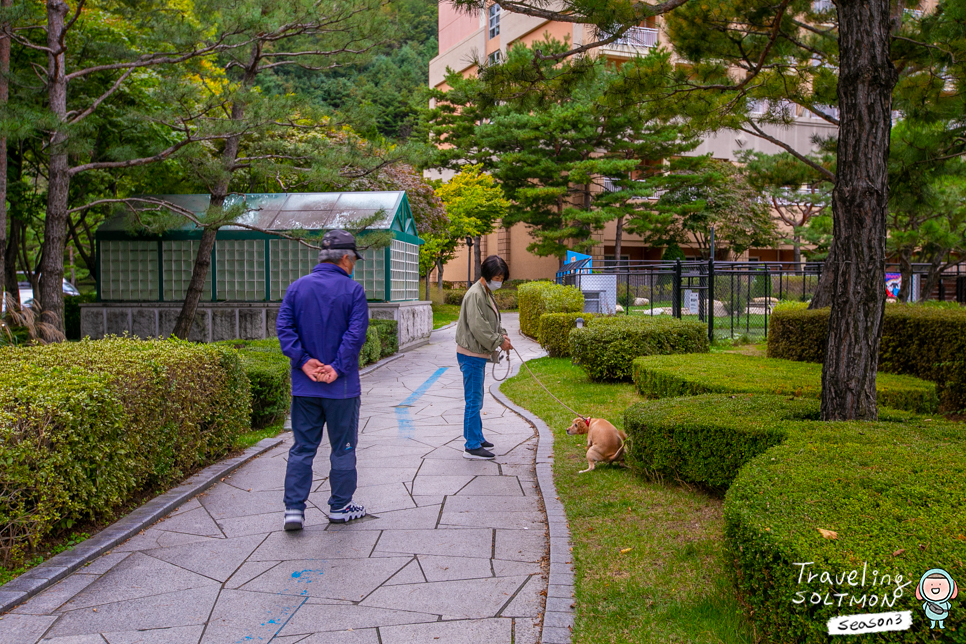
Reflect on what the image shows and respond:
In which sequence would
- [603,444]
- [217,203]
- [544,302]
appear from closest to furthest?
[603,444]
[217,203]
[544,302]

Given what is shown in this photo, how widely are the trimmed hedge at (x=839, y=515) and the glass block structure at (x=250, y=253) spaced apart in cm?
1294

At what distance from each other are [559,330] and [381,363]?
11.5ft

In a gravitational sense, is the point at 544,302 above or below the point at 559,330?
above

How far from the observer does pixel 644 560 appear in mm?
4031

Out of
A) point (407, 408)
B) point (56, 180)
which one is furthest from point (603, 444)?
point (56, 180)

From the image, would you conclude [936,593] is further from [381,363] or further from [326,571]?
[381,363]

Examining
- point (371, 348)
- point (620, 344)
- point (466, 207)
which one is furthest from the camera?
point (466, 207)

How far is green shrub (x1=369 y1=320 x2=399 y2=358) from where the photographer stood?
14.9m

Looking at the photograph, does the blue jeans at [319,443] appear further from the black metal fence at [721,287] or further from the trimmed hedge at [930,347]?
the black metal fence at [721,287]

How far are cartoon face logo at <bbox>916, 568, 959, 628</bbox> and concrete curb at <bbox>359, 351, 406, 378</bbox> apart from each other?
10.3 metres

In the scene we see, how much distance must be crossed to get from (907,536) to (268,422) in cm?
687

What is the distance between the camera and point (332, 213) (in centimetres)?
1684

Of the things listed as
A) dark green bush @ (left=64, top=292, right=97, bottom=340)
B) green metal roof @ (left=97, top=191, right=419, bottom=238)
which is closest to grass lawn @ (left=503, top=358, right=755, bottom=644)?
green metal roof @ (left=97, top=191, right=419, bottom=238)

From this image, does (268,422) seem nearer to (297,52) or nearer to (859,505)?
(859,505)
